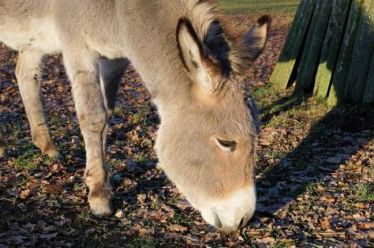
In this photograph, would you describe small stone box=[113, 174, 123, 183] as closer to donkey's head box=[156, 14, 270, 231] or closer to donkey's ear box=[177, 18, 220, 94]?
donkey's head box=[156, 14, 270, 231]

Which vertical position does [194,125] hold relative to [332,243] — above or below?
above

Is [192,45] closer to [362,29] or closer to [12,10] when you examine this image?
[12,10]

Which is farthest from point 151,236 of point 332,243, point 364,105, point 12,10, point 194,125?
point 364,105

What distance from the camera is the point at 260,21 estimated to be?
4.16 meters

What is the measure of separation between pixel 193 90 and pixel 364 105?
437 centimetres

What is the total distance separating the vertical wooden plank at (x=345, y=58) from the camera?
764 cm

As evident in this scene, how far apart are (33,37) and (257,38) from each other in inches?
106

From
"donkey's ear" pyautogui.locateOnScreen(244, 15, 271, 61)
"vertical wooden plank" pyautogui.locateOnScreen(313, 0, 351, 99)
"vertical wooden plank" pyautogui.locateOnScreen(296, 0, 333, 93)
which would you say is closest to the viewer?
"donkey's ear" pyautogui.locateOnScreen(244, 15, 271, 61)

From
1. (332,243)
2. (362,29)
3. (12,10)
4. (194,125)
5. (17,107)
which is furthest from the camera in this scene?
(17,107)

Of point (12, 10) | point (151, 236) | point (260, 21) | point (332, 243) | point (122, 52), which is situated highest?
point (12, 10)

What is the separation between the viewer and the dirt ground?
4.46 metres

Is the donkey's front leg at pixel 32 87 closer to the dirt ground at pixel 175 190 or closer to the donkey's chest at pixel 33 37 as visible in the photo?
the dirt ground at pixel 175 190

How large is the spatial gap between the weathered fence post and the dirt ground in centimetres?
33

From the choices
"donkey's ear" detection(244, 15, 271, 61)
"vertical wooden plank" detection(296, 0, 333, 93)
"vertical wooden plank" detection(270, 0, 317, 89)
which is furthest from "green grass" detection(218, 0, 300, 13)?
"donkey's ear" detection(244, 15, 271, 61)
